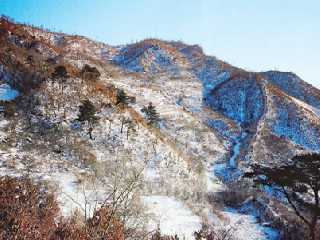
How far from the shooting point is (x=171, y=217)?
2230 centimetres

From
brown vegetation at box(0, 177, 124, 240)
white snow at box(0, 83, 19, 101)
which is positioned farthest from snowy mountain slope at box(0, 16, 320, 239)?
brown vegetation at box(0, 177, 124, 240)

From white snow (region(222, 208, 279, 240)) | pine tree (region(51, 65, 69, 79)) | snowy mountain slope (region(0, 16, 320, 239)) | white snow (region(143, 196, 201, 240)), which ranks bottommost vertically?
white snow (region(222, 208, 279, 240))

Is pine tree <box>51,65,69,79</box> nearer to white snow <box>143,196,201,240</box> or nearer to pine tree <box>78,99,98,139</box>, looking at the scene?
pine tree <box>78,99,98,139</box>

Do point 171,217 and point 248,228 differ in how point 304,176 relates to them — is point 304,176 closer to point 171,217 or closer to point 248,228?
point 248,228

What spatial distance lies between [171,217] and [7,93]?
19163 mm

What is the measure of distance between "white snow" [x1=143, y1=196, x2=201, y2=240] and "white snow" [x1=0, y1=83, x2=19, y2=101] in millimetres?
15563

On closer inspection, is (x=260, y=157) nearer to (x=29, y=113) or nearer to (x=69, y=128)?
(x=69, y=128)

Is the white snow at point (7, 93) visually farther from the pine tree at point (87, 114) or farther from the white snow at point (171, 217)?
the white snow at point (171, 217)

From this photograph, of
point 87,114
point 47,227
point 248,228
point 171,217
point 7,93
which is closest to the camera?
point 47,227

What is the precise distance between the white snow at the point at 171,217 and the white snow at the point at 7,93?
15563 millimetres

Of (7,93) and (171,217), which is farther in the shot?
(7,93)

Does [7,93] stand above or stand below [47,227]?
above

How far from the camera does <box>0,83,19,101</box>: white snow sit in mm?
31222

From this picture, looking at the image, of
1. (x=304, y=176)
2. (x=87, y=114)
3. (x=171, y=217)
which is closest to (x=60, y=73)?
(x=87, y=114)
